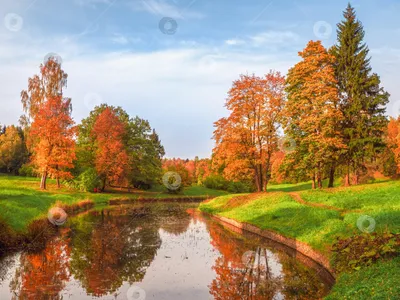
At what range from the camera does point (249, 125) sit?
39500 millimetres

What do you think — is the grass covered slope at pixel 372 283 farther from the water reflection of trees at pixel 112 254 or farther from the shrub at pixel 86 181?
the shrub at pixel 86 181

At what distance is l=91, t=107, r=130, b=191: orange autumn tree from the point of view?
54.6m

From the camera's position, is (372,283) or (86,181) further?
(86,181)

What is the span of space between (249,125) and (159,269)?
2632 centimetres

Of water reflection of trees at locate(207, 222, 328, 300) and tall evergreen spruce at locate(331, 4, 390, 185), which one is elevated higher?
tall evergreen spruce at locate(331, 4, 390, 185)

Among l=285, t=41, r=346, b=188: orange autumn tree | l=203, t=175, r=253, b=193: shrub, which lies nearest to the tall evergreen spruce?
l=285, t=41, r=346, b=188: orange autumn tree

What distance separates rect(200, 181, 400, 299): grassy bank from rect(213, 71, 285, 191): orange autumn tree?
4547 millimetres

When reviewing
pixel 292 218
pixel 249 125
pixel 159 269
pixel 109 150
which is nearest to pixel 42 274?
pixel 159 269

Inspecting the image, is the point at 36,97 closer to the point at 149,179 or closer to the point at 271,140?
the point at 149,179

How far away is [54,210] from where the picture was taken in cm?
3083

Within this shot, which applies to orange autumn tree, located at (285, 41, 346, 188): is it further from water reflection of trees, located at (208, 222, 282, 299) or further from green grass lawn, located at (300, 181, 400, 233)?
water reflection of trees, located at (208, 222, 282, 299)

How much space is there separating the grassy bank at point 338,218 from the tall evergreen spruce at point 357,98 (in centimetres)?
625

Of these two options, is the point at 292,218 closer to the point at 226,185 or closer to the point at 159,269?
the point at 159,269

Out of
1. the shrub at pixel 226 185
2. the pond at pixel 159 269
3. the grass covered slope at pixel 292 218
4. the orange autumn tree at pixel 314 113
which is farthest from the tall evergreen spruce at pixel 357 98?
the shrub at pixel 226 185
